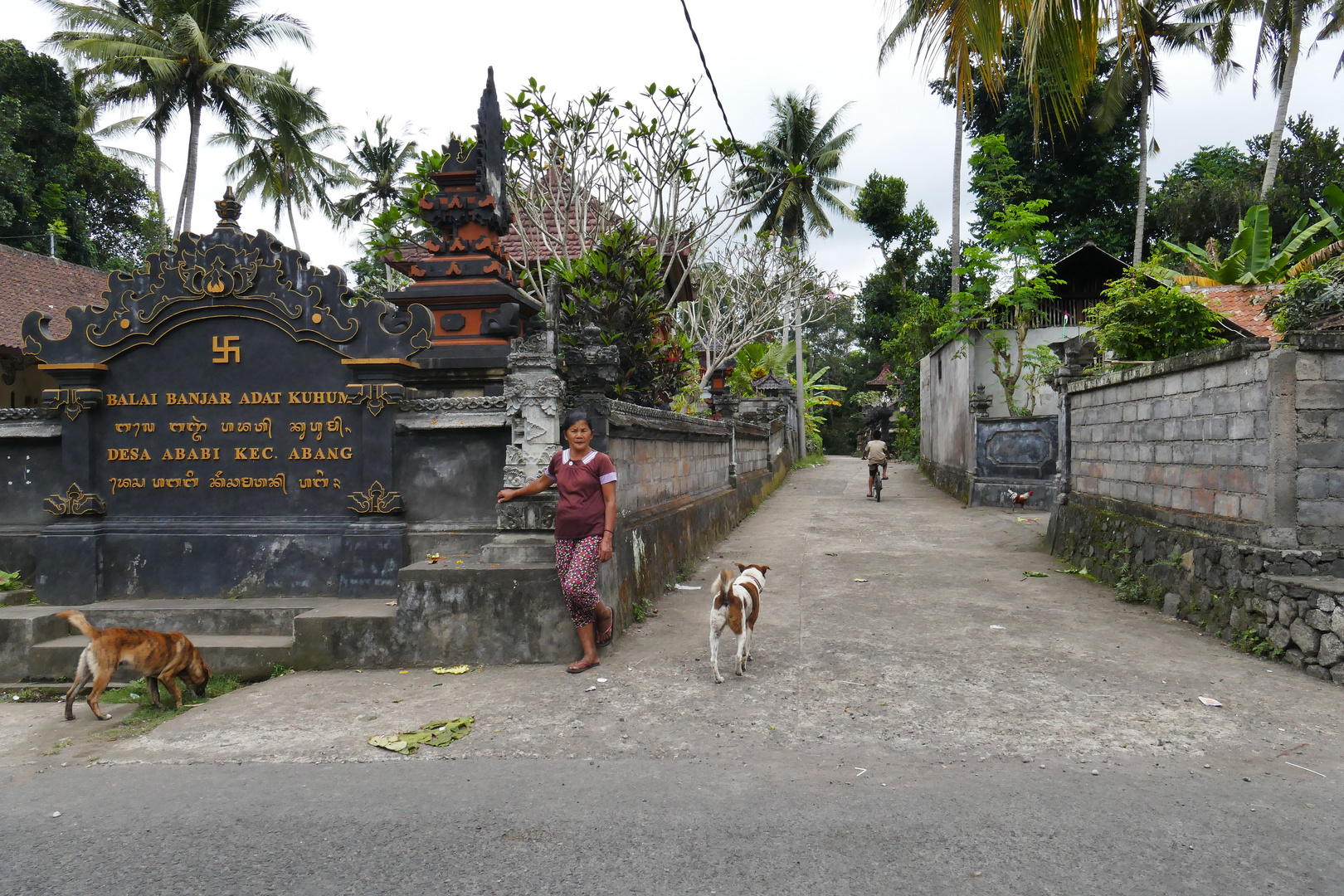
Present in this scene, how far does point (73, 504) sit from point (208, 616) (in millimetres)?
1652

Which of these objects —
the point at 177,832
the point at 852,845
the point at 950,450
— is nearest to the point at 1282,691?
the point at 852,845

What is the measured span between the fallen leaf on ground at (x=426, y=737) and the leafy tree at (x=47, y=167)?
74.3ft

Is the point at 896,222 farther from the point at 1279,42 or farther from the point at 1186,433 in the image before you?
the point at 1186,433

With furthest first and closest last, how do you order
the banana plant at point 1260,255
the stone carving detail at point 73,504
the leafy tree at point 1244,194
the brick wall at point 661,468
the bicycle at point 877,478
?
the leafy tree at point 1244,194 → the bicycle at point 877,478 → the banana plant at point 1260,255 → the brick wall at point 661,468 → the stone carving detail at point 73,504

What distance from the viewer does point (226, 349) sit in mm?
6863

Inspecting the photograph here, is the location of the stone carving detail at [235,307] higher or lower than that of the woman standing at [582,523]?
higher

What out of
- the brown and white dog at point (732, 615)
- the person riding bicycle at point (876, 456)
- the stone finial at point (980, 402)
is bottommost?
the brown and white dog at point (732, 615)

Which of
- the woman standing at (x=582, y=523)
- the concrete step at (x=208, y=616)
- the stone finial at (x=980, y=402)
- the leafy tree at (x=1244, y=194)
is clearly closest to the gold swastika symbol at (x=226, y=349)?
the concrete step at (x=208, y=616)

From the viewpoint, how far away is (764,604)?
7.68 m

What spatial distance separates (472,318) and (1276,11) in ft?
89.5

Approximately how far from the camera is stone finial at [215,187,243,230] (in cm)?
696

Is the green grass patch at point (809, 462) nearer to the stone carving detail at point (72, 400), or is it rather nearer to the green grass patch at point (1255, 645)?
the green grass patch at point (1255, 645)

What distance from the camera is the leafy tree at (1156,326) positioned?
10.0 metres

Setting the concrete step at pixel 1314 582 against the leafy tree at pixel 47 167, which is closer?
the concrete step at pixel 1314 582
